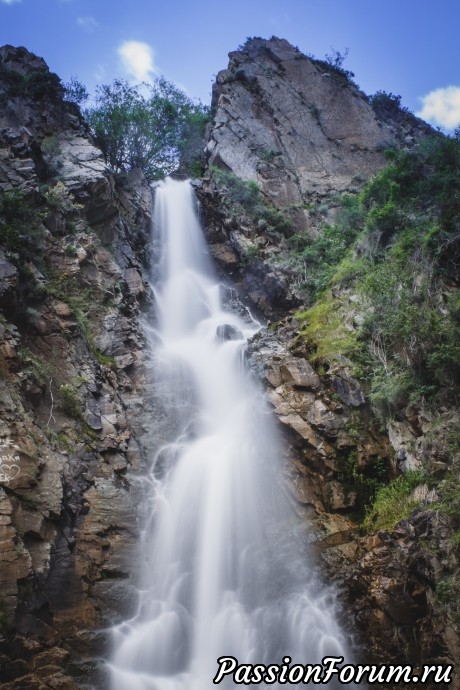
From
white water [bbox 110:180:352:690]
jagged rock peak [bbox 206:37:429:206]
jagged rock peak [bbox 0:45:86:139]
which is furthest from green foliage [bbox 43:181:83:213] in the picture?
jagged rock peak [bbox 206:37:429:206]

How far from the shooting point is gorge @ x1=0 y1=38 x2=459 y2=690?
7.90 m

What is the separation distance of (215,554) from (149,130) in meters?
24.3

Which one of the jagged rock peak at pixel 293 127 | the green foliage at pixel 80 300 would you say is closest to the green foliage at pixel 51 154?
the green foliage at pixel 80 300

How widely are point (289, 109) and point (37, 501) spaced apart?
28.2m

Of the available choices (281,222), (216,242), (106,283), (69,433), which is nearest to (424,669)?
(69,433)

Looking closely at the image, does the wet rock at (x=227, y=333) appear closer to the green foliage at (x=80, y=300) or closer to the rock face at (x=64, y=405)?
the rock face at (x=64, y=405)

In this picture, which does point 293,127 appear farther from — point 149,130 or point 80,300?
point 80,300

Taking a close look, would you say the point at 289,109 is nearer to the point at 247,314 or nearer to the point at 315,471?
the point at 247,314

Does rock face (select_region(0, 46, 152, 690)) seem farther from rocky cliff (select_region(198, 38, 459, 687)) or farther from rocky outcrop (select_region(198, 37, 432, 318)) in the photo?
rocky outcrop (select_region(198, 37, 432, 318))

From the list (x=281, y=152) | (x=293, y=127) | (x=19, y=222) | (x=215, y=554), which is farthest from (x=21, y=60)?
(x=215, y=554)

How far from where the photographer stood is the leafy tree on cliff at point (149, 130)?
25078 mm

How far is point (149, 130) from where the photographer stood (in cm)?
2605

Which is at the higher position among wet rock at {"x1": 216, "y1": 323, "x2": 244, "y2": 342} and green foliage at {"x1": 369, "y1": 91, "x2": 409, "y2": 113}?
green foliage at {"x1": 369, "y1": 91, "x2": 409, "y2": 113}

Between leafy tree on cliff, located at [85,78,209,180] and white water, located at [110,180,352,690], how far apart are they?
1527cm
